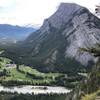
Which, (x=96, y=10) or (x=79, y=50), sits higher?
(x=96, y=10)

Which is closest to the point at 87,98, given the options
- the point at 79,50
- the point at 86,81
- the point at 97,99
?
the point at 97,99

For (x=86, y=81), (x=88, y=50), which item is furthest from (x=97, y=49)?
(x=86, y=81)

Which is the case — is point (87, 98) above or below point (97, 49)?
below

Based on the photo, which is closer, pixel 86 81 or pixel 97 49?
pixel 97 49

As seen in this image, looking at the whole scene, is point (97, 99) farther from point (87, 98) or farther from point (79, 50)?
point (79, 50)

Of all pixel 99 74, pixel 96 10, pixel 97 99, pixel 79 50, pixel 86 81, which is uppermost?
pixel 96 10

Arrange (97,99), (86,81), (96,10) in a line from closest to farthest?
(96,10), (97,99), (86,81)

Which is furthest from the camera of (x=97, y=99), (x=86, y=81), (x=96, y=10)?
(x=86, y=81)

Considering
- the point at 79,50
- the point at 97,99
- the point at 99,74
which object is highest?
the point at 79,50

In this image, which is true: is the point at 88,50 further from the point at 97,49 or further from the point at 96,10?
the point at 96,10
